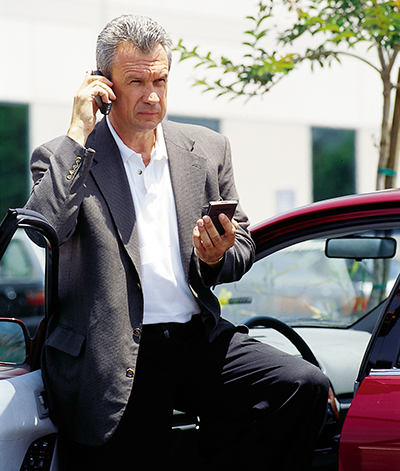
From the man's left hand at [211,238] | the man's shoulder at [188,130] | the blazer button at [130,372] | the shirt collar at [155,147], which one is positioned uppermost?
the man's shoulder at [188,130]

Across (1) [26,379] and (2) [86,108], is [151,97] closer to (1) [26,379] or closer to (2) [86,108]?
(2) [86,108]

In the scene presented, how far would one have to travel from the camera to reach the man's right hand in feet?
7.02

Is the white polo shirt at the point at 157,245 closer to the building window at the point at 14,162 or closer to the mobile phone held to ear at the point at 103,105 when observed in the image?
the mobile phone held to ear at the point at 103,105

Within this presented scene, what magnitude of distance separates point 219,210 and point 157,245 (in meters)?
0.26

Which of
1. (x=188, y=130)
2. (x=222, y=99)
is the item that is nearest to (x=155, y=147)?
(x=188, y=130)

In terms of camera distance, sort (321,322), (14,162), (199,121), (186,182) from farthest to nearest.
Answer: (199,121), (14,162), (321,322), (186,182)

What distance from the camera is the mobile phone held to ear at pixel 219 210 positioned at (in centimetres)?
203

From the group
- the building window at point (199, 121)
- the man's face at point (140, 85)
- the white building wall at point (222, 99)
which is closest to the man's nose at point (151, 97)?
the man's face at point (140, 85)

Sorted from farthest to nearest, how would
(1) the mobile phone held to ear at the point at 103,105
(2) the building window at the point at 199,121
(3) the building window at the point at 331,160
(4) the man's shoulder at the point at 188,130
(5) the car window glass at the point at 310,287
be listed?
(3) the building window at the point at 331,160
(2) the building window at the point at 199,121
(5) the car window glass at the point at 310,287
(4) the man's shoulder at the point at 188,130
(1) the mobile phone held to ear at the point at 103,105

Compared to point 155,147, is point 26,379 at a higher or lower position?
lower

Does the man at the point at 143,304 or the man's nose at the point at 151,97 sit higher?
the man's nose at the point at 151,97

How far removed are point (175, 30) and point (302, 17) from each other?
7687mm

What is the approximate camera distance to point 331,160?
43.5ft

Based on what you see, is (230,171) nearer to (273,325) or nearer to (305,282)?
(273,325)
